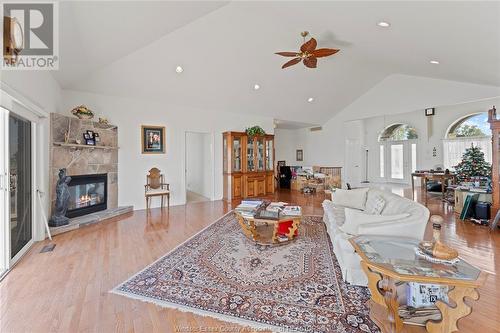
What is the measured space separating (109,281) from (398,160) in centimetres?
1189

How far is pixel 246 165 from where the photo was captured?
7758mm

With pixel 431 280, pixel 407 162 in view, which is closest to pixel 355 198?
pixel 431 280

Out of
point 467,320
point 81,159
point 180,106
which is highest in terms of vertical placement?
point 180,106

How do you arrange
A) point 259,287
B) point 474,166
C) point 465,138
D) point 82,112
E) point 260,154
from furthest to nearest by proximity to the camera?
point 465,138 → point 260,154 → point 474,166 → point 82,112 → point 259,287

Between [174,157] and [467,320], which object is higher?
[174,157]

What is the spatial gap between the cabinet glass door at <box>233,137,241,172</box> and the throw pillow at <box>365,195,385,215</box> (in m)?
4.31

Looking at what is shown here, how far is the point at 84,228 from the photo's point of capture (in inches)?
178

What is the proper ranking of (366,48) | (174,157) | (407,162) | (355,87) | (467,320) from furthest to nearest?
(407,162), (355,87), (174,157), (366,48), (467,320)

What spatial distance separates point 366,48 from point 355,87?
340cm

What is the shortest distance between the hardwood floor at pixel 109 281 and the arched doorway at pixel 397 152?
269 inches

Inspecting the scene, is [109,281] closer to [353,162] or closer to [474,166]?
[474,166]

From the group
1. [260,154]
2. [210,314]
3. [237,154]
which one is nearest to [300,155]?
[260,154]

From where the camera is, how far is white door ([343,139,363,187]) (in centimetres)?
985

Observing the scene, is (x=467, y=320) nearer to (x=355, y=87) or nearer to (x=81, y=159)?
(x=81, y=159)
